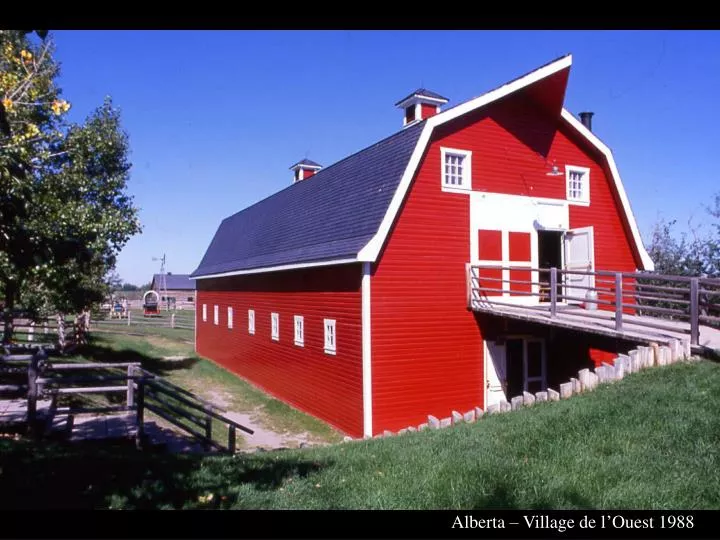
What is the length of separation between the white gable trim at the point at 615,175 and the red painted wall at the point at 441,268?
0.96ft

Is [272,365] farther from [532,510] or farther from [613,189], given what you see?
[532,510]

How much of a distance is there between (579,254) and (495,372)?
3.97 m

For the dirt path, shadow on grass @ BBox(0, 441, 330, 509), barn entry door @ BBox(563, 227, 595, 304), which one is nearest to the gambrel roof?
barn entry door @ BBox(563, 227, 595, 304)

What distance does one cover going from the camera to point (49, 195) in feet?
34.4

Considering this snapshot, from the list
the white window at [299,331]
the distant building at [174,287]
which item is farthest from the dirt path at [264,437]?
the distant building at [174,287]

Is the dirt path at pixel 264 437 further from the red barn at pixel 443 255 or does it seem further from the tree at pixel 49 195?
the tree at pixel 49 195

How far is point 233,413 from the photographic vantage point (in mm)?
14797

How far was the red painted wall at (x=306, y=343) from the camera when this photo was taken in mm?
11984

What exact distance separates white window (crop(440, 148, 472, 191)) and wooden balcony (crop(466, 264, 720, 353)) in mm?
2010

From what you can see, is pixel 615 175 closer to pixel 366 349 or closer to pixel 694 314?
pixel 694 314

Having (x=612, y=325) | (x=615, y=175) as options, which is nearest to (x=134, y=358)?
(x=612, y=325)

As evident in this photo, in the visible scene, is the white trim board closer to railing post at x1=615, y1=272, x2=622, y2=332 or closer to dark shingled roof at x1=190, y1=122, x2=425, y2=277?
dark shingled roof at x1=190, y1=122, x2=425, y2=277

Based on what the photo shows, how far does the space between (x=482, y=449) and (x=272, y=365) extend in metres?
11.7

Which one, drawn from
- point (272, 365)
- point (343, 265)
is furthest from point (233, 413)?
point (343, 265)
